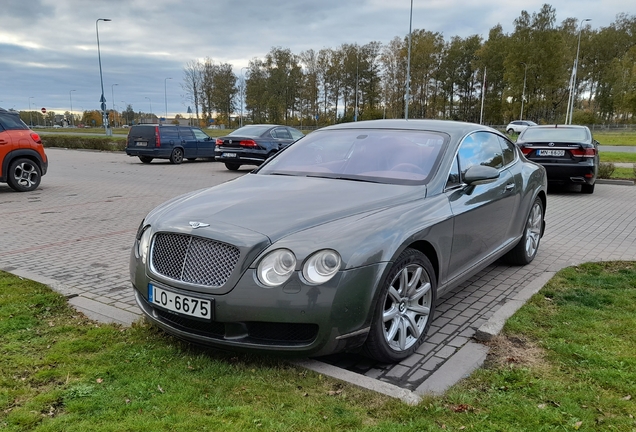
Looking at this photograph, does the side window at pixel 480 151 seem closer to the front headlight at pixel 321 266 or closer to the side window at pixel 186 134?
the front headlight at pixel 321 266

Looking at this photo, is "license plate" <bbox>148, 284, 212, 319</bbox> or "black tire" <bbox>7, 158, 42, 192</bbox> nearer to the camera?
"license plate" <bbox>148, 284, 212, 319</bbox>

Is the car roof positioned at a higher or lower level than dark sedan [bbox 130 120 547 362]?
higher

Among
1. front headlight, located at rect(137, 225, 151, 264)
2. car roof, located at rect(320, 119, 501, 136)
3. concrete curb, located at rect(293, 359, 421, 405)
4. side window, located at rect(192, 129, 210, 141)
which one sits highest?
car roof, located at rect(320, 119, 501, 136)

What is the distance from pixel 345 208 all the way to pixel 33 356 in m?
2.28

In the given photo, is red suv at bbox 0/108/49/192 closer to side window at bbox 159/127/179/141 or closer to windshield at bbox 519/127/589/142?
side window at bbox 159/127/179/141

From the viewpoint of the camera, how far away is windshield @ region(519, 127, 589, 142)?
39.1 ft

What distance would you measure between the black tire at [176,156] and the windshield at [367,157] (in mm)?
17131

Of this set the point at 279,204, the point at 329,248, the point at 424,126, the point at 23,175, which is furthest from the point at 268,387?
the point at 23,175

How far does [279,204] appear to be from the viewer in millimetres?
3439

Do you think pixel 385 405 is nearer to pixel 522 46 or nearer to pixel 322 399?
pixel 322 399

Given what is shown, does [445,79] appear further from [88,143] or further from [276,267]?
[276,267]

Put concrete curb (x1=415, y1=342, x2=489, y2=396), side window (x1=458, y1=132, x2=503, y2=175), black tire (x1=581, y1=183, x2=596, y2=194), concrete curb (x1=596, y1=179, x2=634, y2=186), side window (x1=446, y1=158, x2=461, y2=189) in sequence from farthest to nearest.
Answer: concrete curb (x1=596, y1=179, x2=634, y2=186) → black tire (x1=581, y1=183, x2=596, y2=194) → side window (x1=458, y1=132, x2=503, y2=175) → side window (x1=446, y1=158, x2=461, y2=189) → concrete curb (x1=415, y1=342, x2=489, y2=396)

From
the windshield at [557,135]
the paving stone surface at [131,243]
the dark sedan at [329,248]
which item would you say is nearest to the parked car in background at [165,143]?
the paving stone surface at [131,243]

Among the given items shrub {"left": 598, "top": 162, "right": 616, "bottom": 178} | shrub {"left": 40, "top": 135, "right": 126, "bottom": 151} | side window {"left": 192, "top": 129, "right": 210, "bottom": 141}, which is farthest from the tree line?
shrub {"left": 598, "top": 162, "right": 616, "bottom": 178}
